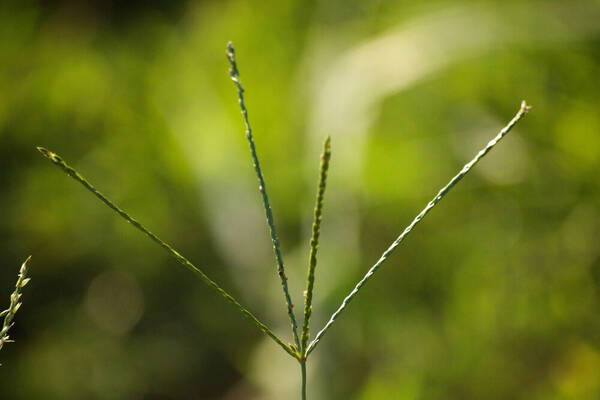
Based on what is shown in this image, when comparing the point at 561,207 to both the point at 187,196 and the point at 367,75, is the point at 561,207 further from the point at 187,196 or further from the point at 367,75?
the point at 187,196

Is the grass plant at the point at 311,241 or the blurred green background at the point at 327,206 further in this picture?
the blurred green background at the point at 327,206

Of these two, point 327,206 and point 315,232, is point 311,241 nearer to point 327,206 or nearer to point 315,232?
point 315,232

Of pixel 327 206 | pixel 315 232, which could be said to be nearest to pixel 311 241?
pixel 315 232

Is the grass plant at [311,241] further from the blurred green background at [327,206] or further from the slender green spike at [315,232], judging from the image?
the blurred green background at [327,206]

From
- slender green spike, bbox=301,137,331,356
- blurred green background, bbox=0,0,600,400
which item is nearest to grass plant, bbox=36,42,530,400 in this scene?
slender green spike, bbox=301,137,331,356

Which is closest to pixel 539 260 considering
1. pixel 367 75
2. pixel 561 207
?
pixel 561 207

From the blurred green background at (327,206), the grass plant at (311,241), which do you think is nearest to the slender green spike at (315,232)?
the grass plant at (311,241)

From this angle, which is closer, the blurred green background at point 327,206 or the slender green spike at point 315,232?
the slender green spike at point 315,232

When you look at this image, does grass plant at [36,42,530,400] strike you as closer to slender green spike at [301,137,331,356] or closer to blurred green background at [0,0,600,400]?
slender green spike at [301,137,331,356]
